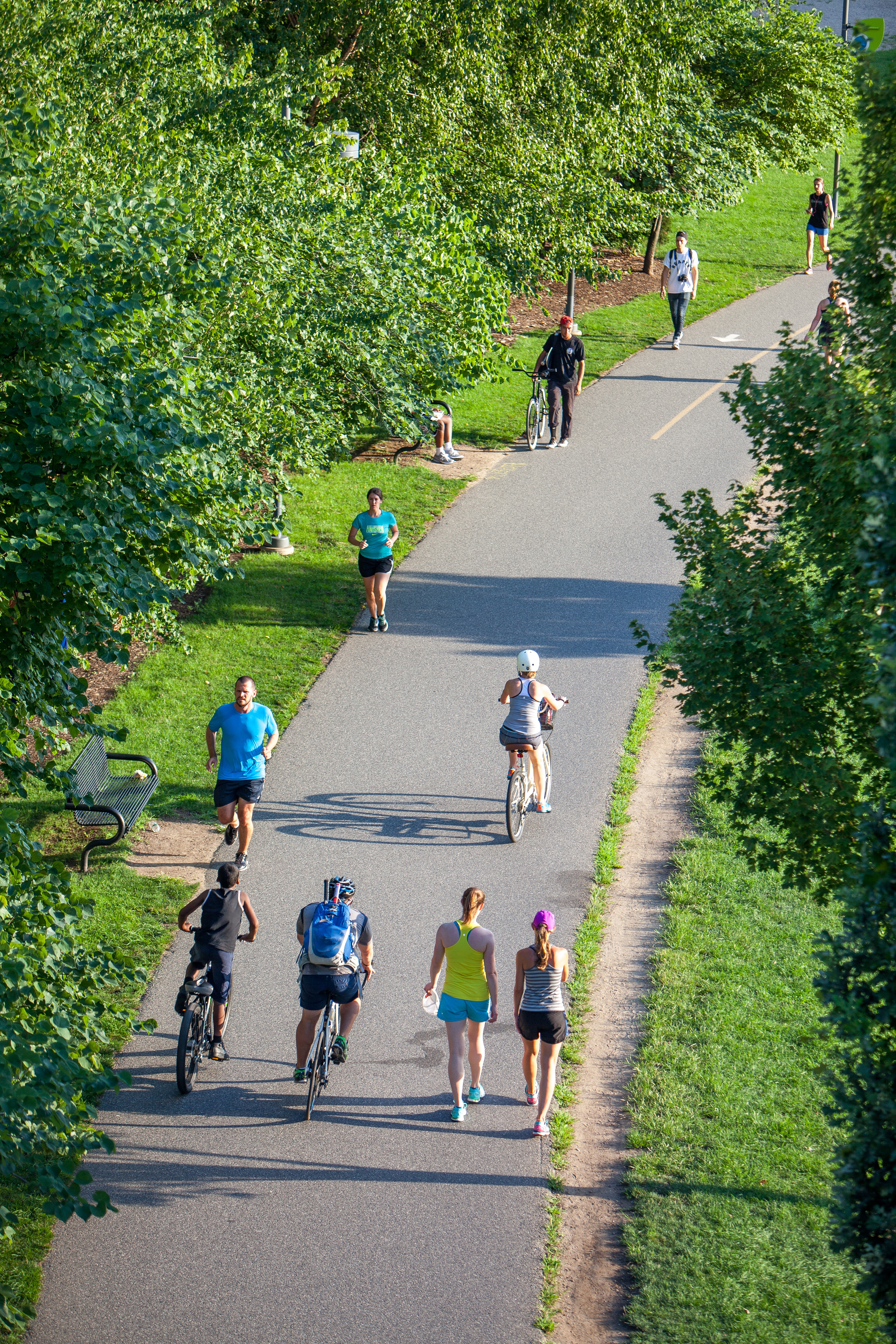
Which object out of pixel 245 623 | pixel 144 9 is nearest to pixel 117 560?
pixel 245 623

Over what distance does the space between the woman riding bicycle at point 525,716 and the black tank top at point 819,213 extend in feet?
72.6

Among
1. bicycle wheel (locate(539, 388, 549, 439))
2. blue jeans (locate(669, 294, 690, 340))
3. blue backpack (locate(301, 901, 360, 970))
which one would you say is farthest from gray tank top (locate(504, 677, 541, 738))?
blue jeans (locate(669, 294, 690, 340))

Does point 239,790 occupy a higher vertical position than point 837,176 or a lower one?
lower

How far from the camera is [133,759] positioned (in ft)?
38.9

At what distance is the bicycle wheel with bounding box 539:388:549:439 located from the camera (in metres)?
21.8

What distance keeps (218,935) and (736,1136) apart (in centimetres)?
369

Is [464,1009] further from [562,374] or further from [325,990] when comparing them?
[562,374]

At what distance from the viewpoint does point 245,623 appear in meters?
15.9

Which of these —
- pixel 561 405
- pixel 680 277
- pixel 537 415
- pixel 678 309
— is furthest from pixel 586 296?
pixel 537 415

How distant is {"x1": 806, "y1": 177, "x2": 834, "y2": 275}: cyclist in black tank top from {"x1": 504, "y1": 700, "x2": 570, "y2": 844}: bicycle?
19902 millimetres

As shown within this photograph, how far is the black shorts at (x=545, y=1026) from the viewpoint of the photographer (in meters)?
8.44

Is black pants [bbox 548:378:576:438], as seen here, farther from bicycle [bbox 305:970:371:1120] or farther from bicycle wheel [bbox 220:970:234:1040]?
bicycle [bbox 305:970:371:1120]

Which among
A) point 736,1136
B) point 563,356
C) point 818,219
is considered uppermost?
point 818,219

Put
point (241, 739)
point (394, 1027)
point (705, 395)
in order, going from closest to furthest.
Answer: point (394, 1027), point (241, 739), point (705, 395)
